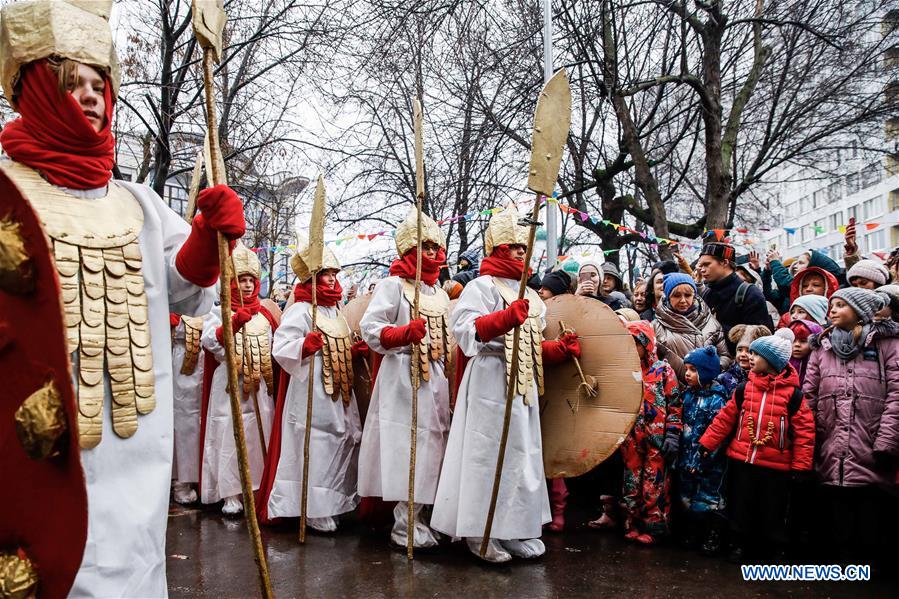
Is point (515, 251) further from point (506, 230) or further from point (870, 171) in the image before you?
point (870, 171)

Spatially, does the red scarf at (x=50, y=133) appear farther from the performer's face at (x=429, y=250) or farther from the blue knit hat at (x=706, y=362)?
the blue knit hat at (x=706, y=362)

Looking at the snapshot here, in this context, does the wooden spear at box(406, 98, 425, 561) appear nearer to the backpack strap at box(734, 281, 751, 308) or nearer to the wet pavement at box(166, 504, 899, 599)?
the wet pavement at box(166, 504, 899, 599)

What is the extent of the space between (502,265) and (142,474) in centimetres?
321

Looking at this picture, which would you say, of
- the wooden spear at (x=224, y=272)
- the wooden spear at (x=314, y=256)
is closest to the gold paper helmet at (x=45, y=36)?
the wooden spear at (x=224, y=272)

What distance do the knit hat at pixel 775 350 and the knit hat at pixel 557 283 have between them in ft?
8.27

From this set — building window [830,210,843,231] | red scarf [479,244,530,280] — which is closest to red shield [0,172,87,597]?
red scarf [479,244,530,280]

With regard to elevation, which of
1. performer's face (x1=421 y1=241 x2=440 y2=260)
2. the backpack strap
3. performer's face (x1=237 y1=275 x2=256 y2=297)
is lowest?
the backpack strap

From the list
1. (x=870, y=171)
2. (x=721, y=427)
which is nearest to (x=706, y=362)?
(x=721, y=427)

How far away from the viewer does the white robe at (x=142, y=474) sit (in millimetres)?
A: 1996

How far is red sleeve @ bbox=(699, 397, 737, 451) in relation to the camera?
4.70 m

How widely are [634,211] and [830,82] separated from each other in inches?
165

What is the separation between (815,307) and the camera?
17.4ft

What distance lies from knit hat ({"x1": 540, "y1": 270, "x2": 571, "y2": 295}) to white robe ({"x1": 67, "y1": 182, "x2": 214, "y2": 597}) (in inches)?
192

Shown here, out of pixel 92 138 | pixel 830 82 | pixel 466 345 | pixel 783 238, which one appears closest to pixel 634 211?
pixel 830 82
